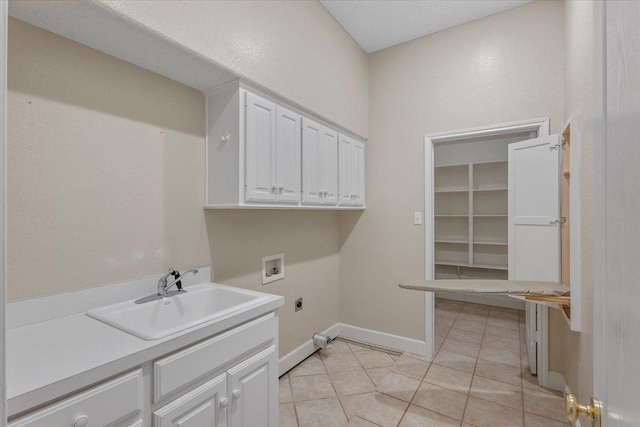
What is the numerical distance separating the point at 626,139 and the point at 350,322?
3.04 m

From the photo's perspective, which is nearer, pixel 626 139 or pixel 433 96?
pixel 626 139

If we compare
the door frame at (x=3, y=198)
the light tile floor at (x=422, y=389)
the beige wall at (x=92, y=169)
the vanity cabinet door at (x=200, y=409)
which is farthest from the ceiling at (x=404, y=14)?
the light tile floor at (x=422, y=389)

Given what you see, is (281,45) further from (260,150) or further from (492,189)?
(492,189)

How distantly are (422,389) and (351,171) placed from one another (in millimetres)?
1901

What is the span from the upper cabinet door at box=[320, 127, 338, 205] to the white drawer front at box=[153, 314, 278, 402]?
4.07 ft

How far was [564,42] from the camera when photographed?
7.15ft

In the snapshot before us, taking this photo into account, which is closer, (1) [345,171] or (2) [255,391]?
(2) [255,391]

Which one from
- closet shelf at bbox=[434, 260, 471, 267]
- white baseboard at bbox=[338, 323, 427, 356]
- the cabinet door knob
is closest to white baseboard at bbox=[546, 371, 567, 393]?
white baseboard at bbox=[338, 323, 427, 356]

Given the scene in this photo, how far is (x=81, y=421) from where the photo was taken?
83 centimetres

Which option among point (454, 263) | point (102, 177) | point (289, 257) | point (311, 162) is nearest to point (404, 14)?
point (311, 162)

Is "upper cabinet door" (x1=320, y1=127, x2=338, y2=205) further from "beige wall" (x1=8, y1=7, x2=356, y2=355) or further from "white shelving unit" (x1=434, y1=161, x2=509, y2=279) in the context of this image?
"white shelving unit" (x1=434, y1=161, x2=509, y2=279)

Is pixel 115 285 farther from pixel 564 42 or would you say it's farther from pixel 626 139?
pixel 564 42

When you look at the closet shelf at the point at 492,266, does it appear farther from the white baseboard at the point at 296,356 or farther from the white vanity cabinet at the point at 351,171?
the white baseboard at the point at 296,356

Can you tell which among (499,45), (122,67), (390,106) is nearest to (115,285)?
(122,67)
